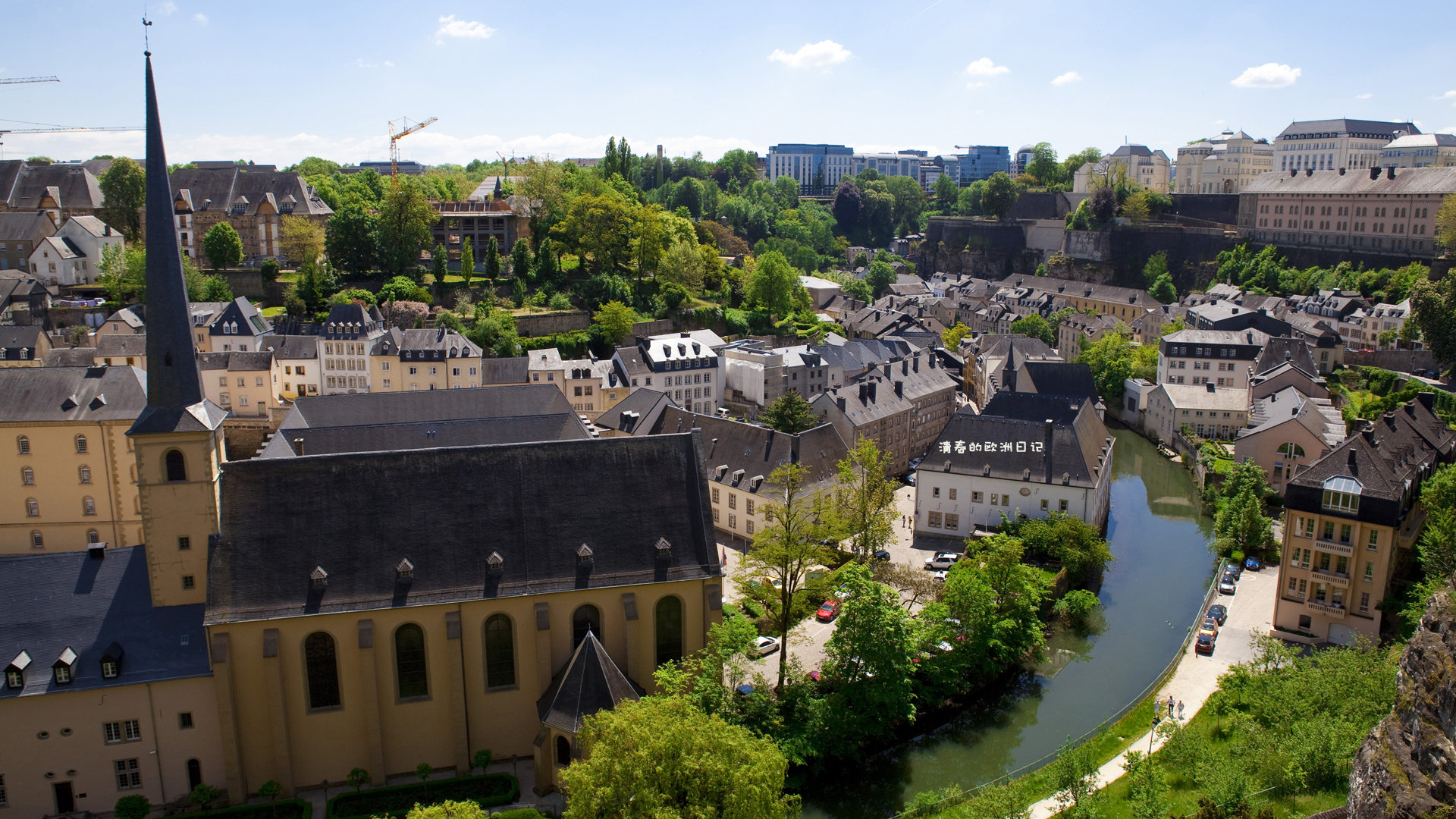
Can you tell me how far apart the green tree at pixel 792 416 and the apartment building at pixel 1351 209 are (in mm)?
67404

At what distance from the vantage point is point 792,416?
6253 centimetres

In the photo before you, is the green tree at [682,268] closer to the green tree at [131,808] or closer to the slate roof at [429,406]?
the slate roof at [429,406]

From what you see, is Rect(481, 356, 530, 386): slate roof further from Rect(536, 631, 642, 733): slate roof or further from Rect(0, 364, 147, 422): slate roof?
Rect(536, 631, 642, 733): slate roof

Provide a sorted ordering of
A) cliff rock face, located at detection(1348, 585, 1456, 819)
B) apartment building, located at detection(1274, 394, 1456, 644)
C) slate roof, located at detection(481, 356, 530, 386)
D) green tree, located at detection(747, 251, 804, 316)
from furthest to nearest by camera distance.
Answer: green tree, located at detection(747, 251, 804, 316) → slate roof, located at detection(481, 356, 530, 386) → apartment building, located at detection(1274, 394, 1456, 644) → cliff rock face, located at detection(1348, 585, 1456, 819)

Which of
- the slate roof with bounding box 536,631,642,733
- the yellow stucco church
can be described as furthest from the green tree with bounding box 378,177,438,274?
the slate roof with bounding box 536,631,642,733

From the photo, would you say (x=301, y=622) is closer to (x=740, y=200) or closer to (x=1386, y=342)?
(x=1386, y=342)

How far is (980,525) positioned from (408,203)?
61.7m

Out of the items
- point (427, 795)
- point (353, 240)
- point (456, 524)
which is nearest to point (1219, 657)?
point (456, 524)

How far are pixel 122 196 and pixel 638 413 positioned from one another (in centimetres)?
6574

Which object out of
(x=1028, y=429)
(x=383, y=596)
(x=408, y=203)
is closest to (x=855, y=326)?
(x=408, y=203)

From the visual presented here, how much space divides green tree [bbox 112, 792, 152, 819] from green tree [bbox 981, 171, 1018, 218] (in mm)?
141090

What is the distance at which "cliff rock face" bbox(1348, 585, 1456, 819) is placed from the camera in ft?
48.0

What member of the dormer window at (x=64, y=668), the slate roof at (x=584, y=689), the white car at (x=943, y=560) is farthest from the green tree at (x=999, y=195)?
the dormer window at (x=64, y=668)

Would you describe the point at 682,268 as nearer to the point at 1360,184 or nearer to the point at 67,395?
the point at 67,395
